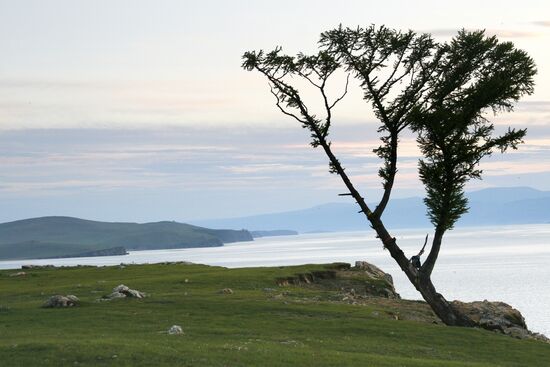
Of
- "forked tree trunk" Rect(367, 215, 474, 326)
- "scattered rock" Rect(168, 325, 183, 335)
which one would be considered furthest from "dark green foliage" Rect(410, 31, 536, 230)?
"scattered rock" Rect(168, 325, 183, 335)

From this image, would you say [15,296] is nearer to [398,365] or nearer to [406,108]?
[406,108]

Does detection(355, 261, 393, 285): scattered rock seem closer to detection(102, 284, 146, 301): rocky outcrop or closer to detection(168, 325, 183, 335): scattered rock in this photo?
detection(102, 284, 146, 301): rocky outcrop

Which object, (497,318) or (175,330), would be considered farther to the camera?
(497,318)

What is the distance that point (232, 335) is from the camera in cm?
3703

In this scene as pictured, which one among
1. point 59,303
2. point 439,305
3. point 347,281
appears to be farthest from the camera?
point 347,281

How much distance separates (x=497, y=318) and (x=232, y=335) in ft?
82.4

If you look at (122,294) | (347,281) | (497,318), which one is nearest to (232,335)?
(122,294)

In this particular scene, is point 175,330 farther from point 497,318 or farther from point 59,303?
point 497,318

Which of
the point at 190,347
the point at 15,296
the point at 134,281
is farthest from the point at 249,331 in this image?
the point at 134,281

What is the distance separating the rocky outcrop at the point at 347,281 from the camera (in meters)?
70.1

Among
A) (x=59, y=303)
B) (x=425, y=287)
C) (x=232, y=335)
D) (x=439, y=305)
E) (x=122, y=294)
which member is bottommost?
(x=232, y=335)

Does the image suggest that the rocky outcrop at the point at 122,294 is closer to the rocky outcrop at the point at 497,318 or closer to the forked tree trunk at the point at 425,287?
the forked tree trunk at the point at 425,287

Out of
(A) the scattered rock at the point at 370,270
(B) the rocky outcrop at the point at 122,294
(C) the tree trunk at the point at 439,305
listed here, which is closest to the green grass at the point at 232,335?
(B) the rocky outcrop at the point at 122,294

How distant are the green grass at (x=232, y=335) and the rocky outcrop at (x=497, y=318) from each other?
15.1 ft
